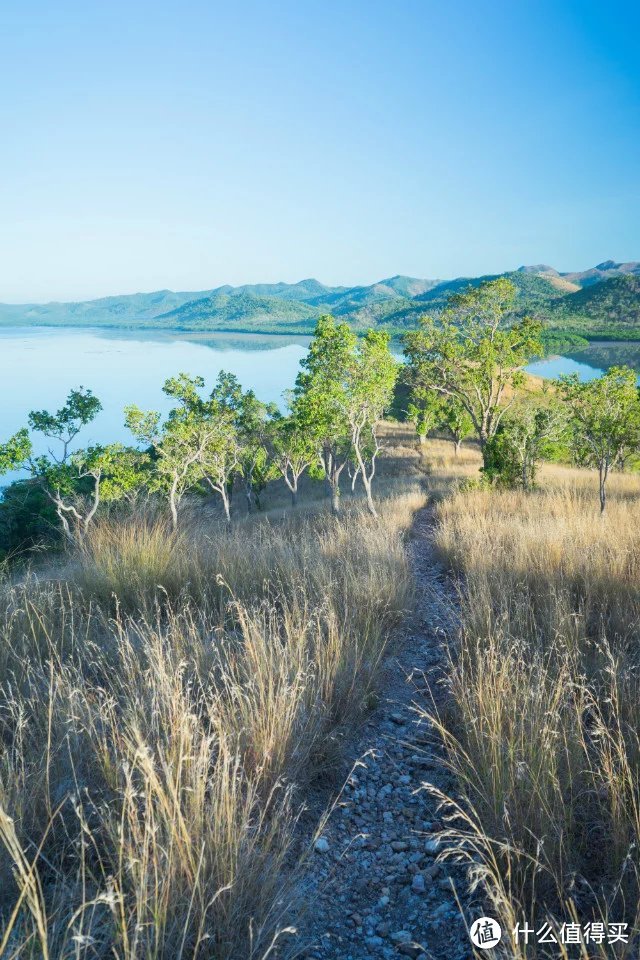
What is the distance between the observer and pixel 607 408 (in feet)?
40.2

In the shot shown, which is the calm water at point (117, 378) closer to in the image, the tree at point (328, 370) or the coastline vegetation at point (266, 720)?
the tree at point (328, 370)

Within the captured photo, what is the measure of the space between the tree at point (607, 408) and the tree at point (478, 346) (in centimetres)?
558

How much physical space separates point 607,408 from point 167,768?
13.0m

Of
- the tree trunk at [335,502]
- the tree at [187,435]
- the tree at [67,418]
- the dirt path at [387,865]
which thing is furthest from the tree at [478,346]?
the dirt path at [387,865]

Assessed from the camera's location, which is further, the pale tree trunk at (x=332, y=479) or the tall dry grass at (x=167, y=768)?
the pale tree trunk at (x=332, y=479)

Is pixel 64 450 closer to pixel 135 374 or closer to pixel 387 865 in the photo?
pixel 387 865

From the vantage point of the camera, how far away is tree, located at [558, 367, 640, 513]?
1210 cm

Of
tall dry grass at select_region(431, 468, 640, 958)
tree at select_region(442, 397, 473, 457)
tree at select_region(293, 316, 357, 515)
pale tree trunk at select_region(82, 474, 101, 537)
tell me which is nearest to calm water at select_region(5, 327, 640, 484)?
tree at select_region(442, 397, 473, 457)

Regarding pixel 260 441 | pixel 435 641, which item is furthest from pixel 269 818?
pixel 260 441

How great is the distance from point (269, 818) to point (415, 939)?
0.65 m

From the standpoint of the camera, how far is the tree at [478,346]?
19.2 metres

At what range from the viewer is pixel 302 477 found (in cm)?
4678

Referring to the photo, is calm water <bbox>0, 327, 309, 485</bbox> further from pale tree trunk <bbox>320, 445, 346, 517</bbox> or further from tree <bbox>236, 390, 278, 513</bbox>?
pale tree trunk <bbox>320, 445, 346, 517</bbox>

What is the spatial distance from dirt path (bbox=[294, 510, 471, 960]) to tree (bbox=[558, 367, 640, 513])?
423 inches
